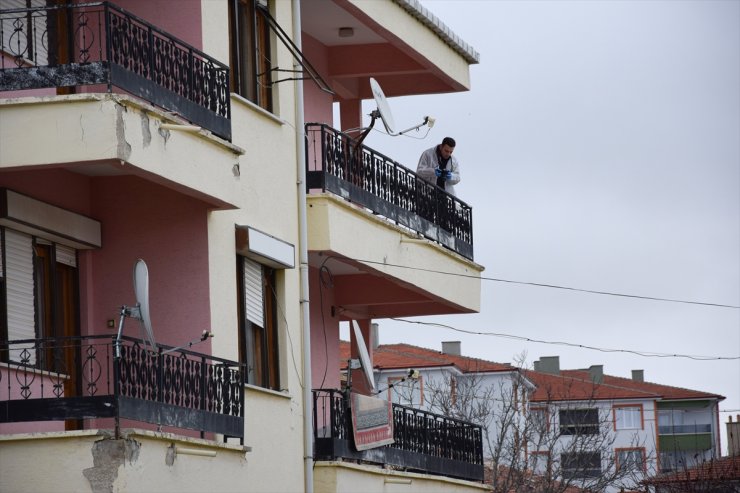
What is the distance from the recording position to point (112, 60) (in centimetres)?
1775

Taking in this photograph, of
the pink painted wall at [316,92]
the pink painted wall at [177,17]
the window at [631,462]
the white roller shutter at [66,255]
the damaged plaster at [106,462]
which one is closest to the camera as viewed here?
the damaged plaster at [106,462]

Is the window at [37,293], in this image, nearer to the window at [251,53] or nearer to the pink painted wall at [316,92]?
the window at [251,53]

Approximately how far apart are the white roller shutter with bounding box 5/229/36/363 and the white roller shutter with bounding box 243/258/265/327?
3.17m

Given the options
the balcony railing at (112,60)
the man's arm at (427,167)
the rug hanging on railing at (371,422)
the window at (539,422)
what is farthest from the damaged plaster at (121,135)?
the window at (539,422)

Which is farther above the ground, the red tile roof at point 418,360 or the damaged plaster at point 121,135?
the damaged plaster at point 121,135

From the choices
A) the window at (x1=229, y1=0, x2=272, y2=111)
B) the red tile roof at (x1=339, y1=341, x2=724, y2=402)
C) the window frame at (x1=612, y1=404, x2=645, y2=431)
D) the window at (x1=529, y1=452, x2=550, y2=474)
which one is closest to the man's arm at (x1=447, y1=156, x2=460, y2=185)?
the window at (x1=229, y1=0, x2=272, y2=111)

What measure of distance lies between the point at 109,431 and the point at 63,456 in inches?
18.8

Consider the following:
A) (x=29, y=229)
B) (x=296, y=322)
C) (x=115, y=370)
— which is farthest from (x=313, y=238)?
(x=115, y=370)

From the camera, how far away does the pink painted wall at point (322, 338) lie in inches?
1016

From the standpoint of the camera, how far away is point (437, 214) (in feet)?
88.5

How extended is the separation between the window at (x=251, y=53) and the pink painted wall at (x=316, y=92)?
124 inches

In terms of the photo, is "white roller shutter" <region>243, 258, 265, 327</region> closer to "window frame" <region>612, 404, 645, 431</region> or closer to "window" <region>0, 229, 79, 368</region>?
"window" <region>0, 229, 79, 368</region>

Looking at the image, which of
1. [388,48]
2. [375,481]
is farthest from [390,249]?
[388,48]

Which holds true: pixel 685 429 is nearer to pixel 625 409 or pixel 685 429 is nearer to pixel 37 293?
pixel 625 409
